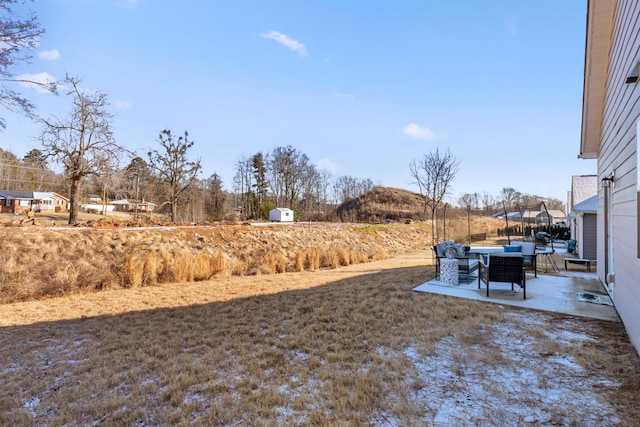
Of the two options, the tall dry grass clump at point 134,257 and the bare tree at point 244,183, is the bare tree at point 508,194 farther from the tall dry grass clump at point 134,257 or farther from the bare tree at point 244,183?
the tall dry grass clump at point 134,257

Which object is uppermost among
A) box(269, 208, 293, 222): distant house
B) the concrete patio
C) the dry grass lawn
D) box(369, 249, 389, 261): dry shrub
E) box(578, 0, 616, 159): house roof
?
box(578, 0, 616, 159): house roof

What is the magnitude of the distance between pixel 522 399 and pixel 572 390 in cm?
47

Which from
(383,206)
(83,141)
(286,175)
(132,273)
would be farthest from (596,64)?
(383,206)

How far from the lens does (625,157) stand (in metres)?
3.78

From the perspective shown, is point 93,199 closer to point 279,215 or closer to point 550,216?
point 279,215

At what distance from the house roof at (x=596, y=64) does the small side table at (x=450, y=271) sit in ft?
13.8

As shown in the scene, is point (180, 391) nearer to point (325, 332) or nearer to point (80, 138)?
point (325, 332)

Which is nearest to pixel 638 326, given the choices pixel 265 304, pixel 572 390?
pixel 572 390

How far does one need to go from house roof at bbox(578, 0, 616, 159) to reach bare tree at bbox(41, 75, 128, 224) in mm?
15476

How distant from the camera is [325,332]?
3.71m

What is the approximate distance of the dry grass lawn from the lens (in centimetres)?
212

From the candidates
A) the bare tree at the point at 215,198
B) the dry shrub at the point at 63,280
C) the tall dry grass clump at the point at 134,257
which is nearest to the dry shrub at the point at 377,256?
the tall dry grass clump at the point at 134,257

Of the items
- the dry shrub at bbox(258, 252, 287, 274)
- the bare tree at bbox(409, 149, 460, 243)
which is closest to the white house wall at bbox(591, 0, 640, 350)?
the dry shrub at bbox(258, 252, 287, 274)

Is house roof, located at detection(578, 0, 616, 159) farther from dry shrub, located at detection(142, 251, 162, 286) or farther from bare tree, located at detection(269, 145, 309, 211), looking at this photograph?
bare tree, located at detection(269, 145, 309, 211)
